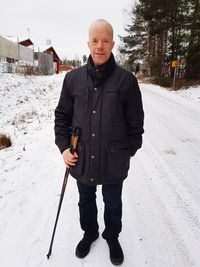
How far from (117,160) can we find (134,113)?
423 millimetres

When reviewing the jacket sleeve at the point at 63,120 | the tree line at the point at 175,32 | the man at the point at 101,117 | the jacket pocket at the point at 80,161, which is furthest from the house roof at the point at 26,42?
the jacket pocket at the point at 80,161

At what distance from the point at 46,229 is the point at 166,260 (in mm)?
1307

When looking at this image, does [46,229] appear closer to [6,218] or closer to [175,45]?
[6,218]

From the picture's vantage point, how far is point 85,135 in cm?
213

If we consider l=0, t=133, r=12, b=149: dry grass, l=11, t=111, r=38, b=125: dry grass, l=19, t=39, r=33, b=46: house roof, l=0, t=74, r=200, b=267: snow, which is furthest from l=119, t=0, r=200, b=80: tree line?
l=19, t=39, r=33, b=46: house roof

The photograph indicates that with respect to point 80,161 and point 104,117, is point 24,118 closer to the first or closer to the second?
point 80,161

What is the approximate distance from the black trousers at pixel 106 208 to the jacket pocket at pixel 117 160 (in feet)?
0.53

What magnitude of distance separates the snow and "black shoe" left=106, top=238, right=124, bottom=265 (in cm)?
7

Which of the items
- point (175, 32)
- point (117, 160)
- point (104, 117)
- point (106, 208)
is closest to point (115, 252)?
point (106, 208)

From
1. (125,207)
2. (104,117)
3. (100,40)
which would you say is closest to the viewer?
(100,40)

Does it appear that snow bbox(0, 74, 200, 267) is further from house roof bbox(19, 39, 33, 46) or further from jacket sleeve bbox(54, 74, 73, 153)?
house roof bbox(19, 39, 33, 46)

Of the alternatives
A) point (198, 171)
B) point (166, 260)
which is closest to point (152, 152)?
point (198, 171)

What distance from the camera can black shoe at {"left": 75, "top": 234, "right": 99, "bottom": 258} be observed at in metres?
2.49

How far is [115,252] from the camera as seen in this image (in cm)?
245
